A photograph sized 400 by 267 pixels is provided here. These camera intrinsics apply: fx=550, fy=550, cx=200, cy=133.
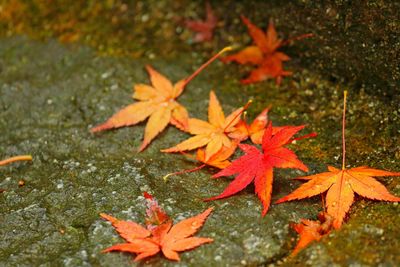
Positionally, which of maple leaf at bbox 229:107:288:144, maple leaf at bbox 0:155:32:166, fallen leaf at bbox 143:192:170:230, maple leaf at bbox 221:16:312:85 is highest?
maple leaf at bbox 221:16:312:85

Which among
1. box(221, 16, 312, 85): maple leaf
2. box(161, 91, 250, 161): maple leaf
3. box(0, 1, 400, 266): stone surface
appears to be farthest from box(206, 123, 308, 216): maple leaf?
box(221, 16, 312, 85): maple leaf

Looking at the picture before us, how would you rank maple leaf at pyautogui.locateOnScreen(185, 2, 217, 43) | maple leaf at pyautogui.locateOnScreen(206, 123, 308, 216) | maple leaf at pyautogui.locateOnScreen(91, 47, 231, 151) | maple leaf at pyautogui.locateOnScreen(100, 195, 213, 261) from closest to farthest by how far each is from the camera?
maple leaf at pyautogui.locateOnScreen(100, 195, 213, 261), maple leaf at pyautogui.locateOnScreen(206, 123, 308, 216), maple leaf at pyautogui.locateOnScreen(91, 47, 231, 151), maple leaf at pyautogui.locateOnScreen(185, 2, 217, 43)

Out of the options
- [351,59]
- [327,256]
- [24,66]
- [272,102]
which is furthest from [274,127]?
[24,66]

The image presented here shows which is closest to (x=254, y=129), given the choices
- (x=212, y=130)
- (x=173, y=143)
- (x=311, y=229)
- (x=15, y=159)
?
(x=212, y=130)

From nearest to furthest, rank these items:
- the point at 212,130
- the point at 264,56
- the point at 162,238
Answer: the point at 162,238
the point at 212,130
the point at 264,56

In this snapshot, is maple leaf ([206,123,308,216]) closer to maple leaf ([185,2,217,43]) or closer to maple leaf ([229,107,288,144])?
maple leaf ([229,107,288,144])

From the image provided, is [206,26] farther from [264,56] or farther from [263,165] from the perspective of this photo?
[263,165]
